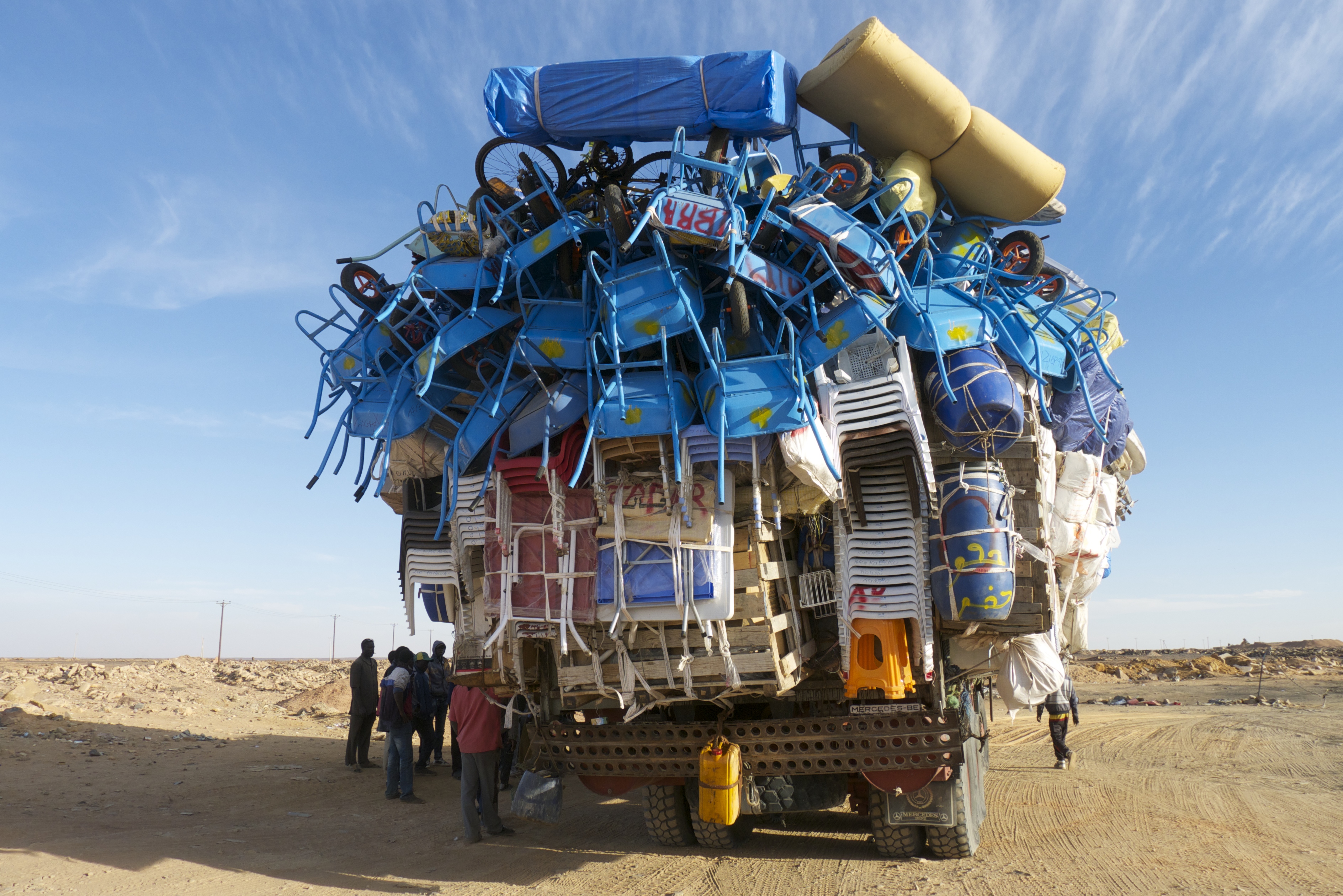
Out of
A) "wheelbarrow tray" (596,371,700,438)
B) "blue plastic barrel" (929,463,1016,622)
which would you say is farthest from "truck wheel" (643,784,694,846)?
"wheelbarrow tray" (596,371,700,438)

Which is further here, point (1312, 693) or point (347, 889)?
point (1312, 693)

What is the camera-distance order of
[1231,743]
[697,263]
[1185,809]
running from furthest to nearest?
[1231,743] → [1185,809] → [697,263]

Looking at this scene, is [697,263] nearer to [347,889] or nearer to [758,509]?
[758,509]

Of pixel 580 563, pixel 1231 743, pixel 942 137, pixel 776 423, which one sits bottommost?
pixel 1231 743

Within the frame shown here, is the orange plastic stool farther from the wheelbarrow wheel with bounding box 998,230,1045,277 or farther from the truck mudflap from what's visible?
the wheelbarrow wheel with bounding box 998,230,1045,277

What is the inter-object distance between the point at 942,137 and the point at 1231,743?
1322 cm

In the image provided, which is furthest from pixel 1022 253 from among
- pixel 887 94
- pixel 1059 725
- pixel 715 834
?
pixel 1059 725

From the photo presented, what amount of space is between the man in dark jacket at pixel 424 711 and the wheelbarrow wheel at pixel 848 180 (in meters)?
8.37

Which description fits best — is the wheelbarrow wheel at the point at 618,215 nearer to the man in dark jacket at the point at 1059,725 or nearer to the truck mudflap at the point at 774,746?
the truck mudflap at the point at 774,746

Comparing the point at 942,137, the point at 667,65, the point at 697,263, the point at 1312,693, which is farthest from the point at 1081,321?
the point at 1312,693

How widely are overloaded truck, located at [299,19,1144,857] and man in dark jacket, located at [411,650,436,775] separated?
432 centimetres

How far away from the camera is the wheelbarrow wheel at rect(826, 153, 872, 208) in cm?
735

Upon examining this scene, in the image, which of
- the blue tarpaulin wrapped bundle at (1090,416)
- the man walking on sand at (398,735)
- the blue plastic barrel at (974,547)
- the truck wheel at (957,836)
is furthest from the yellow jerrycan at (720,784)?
the man walking on sand at (398,735)

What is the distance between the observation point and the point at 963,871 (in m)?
7.20
